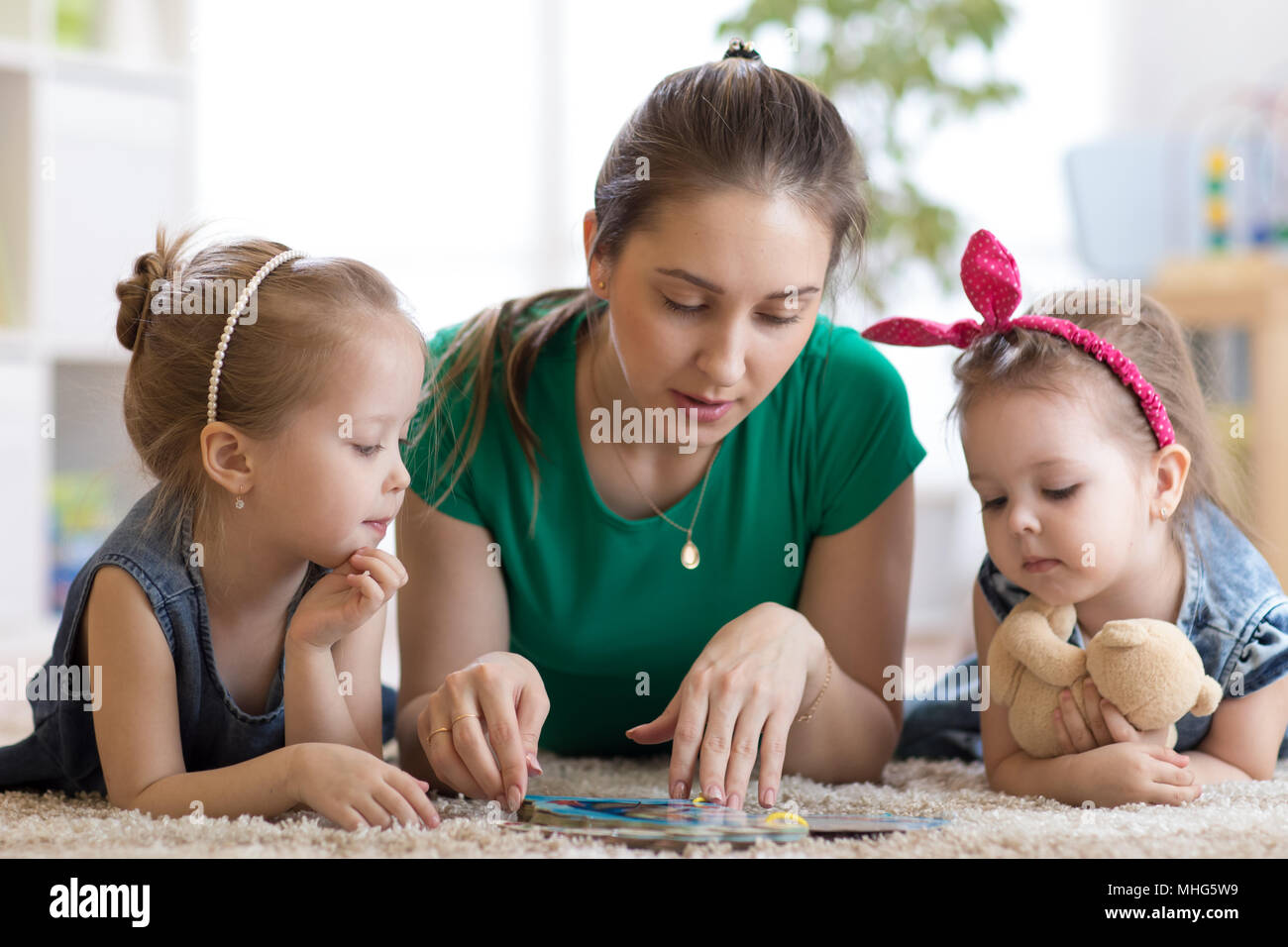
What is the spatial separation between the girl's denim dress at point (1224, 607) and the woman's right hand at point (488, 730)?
487mm

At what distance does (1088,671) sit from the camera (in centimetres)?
105

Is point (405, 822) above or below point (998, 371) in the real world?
below

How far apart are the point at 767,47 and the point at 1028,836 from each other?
8.05ft

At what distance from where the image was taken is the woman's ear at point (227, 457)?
3.37 ft

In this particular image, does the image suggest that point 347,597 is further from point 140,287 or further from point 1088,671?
point 1088,671

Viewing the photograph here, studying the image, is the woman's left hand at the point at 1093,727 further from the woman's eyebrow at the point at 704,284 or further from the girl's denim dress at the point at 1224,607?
the woman's eyebrow at the point at 704,284

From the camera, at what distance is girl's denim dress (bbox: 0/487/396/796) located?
103 centimetres

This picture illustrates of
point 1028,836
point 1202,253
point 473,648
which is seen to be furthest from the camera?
point 1202,253

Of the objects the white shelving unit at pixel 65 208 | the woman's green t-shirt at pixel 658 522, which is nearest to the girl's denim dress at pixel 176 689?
the woman's green t-shirt at pixel 658 522

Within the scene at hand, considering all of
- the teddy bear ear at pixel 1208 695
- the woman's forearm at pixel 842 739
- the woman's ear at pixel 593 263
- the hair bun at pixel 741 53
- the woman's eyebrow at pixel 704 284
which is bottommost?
the woman's forearm at pixel 842 739

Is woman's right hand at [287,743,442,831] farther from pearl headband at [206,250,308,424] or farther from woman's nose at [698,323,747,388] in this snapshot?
woman's nose at [698,323,747,388]

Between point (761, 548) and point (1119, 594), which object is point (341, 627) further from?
point (1119, 594)
